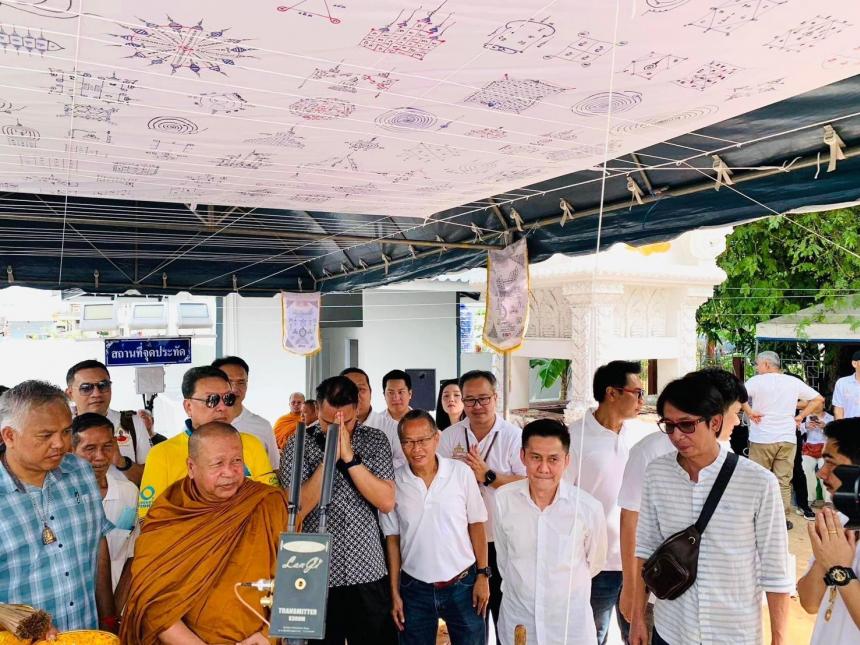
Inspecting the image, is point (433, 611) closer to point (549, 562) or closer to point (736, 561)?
point (549, 562)

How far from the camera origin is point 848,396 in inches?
262

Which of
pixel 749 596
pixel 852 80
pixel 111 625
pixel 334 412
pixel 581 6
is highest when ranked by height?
pixel 852 80

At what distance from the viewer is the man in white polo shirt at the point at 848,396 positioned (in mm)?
6586

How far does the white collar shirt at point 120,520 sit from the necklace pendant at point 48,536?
24.1 inches

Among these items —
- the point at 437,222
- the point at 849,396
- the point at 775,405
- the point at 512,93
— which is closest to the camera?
the point at 512,93

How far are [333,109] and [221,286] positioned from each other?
6.02 m

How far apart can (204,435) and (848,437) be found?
1.96 metres

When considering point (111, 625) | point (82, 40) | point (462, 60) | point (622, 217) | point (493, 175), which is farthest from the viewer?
point (622, 217)

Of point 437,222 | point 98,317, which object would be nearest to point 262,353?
point 98,317

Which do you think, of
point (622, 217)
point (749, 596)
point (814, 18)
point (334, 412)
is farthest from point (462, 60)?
point (622, 217)

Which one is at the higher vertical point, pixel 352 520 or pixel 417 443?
pixel 417 443

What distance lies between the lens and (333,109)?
8.11 ft

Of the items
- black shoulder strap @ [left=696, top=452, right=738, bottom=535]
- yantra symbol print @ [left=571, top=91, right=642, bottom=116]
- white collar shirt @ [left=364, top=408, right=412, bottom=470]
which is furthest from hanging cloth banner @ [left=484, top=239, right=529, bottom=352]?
black shoulder strap @ [left=696, top=452, right=738, bottom=535]

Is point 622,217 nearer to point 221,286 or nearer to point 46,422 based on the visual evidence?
point 46,422
